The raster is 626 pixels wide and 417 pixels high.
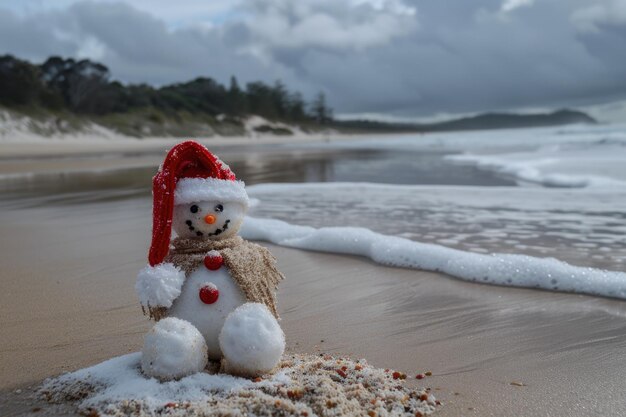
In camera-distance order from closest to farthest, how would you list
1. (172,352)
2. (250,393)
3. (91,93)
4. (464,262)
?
1. (250,393)
2. (172,352)
3. (464,262)
4. (91,93)

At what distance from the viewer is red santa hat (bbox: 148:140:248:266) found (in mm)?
2711

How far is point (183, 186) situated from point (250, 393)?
1.02 m

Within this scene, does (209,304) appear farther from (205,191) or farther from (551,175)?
(551,175)

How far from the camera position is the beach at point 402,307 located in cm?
258

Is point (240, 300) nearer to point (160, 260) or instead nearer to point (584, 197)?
point (160, 260)

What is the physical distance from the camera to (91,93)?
140ft

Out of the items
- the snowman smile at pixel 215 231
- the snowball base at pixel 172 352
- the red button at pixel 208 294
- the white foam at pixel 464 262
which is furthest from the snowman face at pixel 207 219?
the white foam at pixel 464 262

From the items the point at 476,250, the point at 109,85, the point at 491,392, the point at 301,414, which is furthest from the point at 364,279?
the point at 109,85

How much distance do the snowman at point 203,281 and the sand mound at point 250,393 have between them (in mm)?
89

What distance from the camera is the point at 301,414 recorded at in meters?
2.12

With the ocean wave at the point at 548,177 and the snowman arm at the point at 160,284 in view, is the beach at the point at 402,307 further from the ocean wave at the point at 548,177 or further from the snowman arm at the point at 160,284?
the ocean wave at the point at 548,177

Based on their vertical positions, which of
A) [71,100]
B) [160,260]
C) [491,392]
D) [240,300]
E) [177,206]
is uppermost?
[71,100]

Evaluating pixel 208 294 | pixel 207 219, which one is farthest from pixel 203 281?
pixel 207 219

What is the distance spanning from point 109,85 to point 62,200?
129 ft
